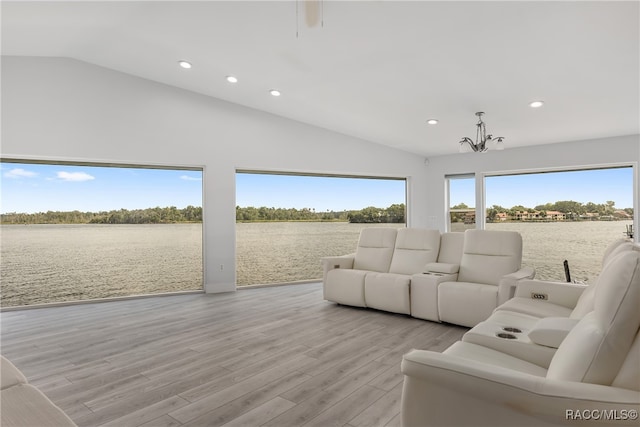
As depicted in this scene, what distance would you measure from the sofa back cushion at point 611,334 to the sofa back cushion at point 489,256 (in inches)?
108

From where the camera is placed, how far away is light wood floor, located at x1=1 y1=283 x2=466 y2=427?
2.12m

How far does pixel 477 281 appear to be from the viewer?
4.00 meters

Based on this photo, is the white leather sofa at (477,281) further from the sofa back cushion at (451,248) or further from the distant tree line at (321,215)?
the distant tree line at (321,215)

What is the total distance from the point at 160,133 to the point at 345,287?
137 inches

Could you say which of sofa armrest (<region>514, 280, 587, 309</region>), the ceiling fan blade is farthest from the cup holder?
the ceiling fan blade

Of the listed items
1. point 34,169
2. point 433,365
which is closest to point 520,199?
point 433,365

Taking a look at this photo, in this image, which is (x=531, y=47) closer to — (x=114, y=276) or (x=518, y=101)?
(x=518, y=101)

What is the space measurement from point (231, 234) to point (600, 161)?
20.9 feet

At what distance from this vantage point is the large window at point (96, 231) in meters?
4.69

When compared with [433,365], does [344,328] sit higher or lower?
lower

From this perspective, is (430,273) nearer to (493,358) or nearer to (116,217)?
(493,358)

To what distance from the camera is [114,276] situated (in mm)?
5172

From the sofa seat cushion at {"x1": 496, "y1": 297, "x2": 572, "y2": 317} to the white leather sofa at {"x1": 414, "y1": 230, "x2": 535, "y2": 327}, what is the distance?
1.64ft

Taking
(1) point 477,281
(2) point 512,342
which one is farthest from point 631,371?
(1) point 477,281
